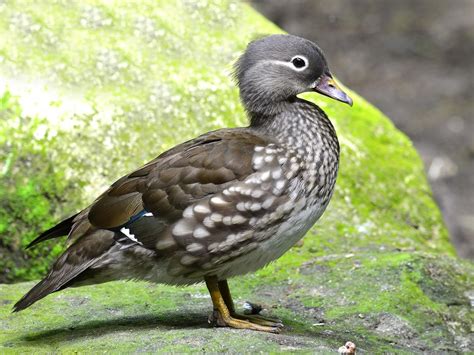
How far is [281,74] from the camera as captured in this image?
410cm

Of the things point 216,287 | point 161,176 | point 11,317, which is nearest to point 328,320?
point 216,287

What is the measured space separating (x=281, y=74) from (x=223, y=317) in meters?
1.12

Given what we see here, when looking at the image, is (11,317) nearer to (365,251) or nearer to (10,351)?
(10,351)

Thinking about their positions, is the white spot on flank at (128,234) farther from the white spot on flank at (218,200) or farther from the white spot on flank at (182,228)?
the white spot on flank at (218,200)

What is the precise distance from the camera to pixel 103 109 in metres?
5.43

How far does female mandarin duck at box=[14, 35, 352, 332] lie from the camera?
3713 millimetres

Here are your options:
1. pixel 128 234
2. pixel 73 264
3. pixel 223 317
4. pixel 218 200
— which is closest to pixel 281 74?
pixel 218 200

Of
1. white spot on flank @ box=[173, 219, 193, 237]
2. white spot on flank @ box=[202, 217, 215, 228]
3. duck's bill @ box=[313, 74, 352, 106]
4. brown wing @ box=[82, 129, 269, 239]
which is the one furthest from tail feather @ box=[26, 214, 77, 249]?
duck's bill @ box=[313, 74, 352, 106]

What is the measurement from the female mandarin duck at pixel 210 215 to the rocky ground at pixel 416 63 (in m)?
4.81

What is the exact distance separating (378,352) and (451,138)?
19.4ft

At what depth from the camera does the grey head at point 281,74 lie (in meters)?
4.10

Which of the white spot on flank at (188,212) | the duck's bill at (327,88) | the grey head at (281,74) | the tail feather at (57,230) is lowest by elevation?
the white spot on flank at (188,212)

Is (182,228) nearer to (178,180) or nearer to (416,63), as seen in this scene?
(178,180)

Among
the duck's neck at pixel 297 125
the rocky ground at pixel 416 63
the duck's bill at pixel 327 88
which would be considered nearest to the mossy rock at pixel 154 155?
the duck's neck at pixel 297 125
